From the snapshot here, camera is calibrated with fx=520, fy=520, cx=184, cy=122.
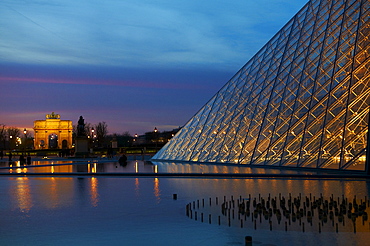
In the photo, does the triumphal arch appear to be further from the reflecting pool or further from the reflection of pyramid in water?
the reflecting pool

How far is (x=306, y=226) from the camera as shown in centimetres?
1138

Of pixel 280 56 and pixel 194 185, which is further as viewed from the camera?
pixel 280 56

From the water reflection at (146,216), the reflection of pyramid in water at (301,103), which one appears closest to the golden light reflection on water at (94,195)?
the water reflection at (146,216)

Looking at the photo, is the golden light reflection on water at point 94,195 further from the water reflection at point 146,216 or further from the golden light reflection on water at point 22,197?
the golden light reflection on water at point 22,197

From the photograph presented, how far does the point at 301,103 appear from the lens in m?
33.1

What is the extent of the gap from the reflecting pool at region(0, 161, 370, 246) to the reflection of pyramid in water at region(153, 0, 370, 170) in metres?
9.22

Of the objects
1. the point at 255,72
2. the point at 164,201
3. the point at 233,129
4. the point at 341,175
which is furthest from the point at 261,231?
the point at 255,72

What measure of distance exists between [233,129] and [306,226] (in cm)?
2826

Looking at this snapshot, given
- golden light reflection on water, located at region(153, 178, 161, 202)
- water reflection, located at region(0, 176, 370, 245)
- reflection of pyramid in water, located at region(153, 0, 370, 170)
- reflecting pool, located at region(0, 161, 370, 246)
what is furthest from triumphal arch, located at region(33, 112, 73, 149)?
reflecting pool, located at region(0, 161, 370, 246)

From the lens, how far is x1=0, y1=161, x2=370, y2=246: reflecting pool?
Result: 10.1 meters

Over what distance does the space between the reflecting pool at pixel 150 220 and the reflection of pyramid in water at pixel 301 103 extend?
922 cm

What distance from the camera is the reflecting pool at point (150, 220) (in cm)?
1008

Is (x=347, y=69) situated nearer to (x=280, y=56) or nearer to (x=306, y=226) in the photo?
(x=280, y=56)

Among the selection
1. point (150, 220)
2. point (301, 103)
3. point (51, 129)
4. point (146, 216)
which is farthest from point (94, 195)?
point (51, 129)
